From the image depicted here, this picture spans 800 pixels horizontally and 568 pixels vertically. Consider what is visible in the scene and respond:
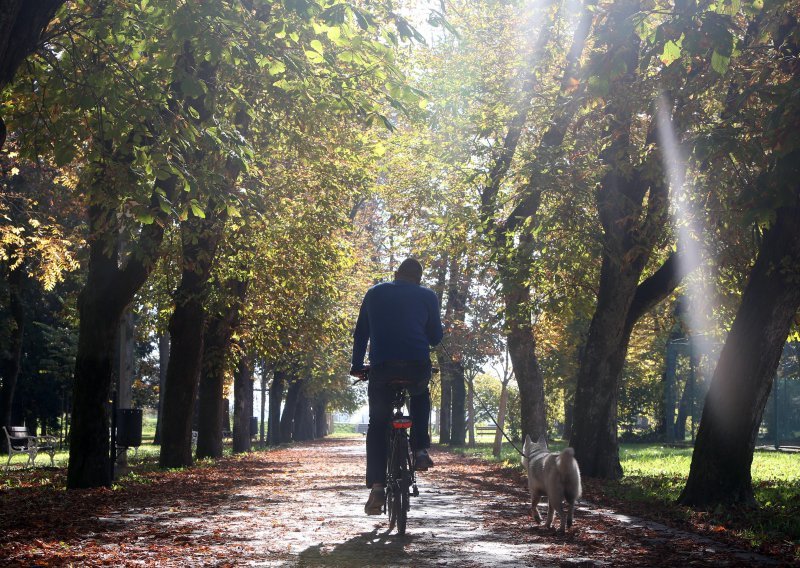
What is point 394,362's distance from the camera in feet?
28.6

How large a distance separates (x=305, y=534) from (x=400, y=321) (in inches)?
83.5

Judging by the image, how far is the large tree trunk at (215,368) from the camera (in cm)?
2548

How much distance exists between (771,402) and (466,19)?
1691 centimetres

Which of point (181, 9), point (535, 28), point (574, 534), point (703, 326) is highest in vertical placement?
point (535, 28)

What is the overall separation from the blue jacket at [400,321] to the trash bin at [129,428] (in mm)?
8776

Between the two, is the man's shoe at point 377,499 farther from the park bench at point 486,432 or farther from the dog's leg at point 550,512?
the park bench at point 486,432

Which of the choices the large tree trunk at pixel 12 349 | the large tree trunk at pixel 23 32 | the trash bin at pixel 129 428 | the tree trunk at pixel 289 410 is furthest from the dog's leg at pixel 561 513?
the tree trunk at pixel 289 410

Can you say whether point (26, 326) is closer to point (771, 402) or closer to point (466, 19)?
point (466, 19)

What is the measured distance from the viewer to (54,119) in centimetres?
1267

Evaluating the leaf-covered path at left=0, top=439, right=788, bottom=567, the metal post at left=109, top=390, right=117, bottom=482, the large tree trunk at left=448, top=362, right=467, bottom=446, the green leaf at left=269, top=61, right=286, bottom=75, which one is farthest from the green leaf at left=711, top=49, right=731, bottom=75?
the large tree trunk at left=448, top=362, right=467, bottom=446

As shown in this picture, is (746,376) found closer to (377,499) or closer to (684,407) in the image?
(377,499)

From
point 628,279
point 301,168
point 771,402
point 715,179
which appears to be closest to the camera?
point 715,179

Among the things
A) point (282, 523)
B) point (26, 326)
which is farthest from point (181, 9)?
point (26, 326)

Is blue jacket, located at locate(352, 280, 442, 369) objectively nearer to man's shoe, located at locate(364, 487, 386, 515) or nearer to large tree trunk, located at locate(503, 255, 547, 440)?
man's shoe, located at locate(364, 487, 386, 515)
